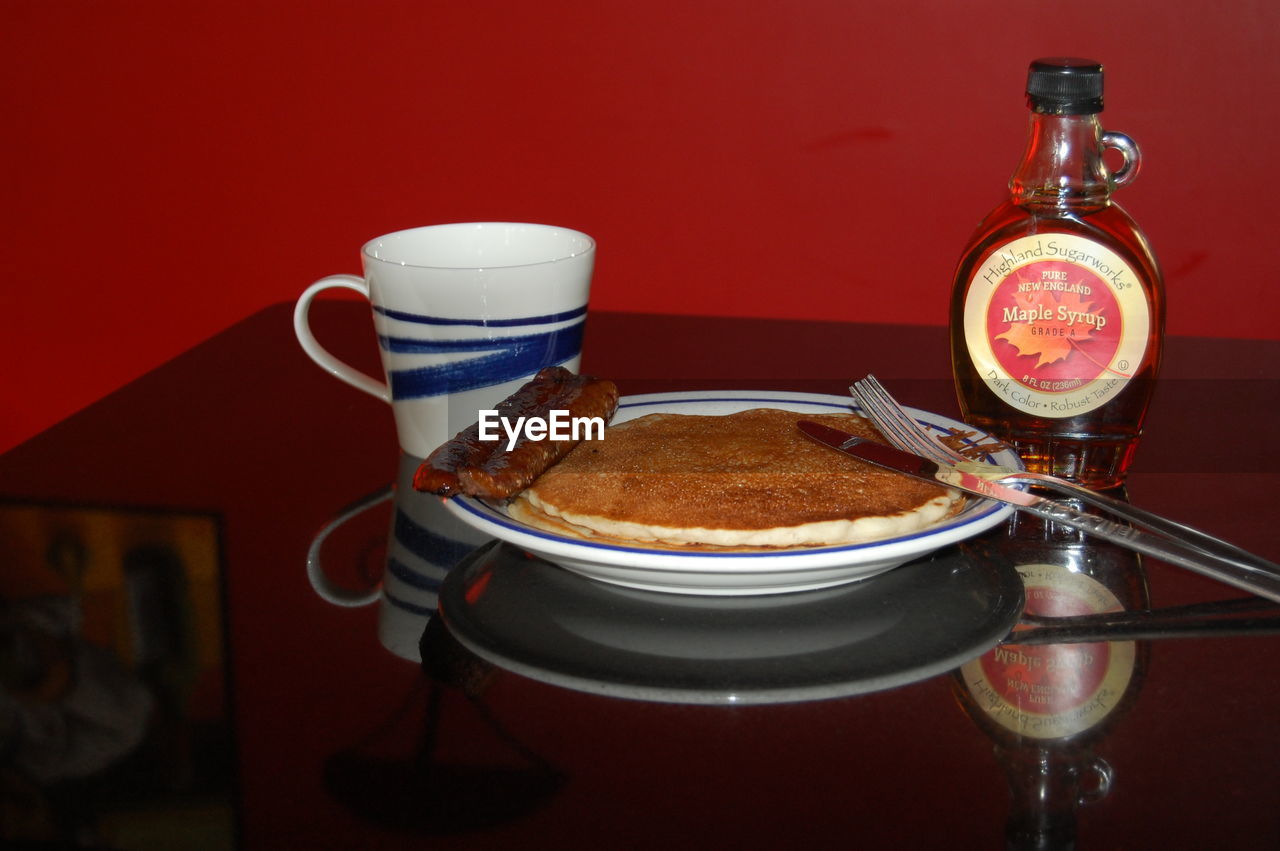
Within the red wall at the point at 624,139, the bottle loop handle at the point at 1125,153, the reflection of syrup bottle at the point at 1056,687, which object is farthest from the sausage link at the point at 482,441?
the red wall at the point at 624,139

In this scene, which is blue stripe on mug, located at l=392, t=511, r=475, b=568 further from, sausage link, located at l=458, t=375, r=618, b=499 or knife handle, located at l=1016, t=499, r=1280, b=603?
knife handle, located at l=1016, t=499, r=1280, b=603

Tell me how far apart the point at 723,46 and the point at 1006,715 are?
1745 mm

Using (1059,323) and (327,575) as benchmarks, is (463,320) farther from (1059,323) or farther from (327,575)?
(1059,323)

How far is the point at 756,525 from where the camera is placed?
72cm

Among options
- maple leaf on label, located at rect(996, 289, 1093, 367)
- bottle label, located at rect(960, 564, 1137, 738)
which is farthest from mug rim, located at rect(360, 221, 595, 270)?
bottle label, located at rect(960, 564, 1137, 738)

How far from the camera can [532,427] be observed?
2.79ft

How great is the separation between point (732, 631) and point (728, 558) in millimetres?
58

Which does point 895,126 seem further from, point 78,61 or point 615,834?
point 615,834

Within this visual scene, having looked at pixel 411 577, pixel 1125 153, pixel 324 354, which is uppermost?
pixel 1125 153

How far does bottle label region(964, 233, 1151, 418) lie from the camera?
36.3 inches

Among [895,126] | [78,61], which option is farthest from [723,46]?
[78,61]

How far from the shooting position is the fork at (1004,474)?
74 centimetres

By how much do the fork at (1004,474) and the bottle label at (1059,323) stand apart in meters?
0.09

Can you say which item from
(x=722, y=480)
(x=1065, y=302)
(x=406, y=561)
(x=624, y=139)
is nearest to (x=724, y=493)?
(x=722, y=480)
